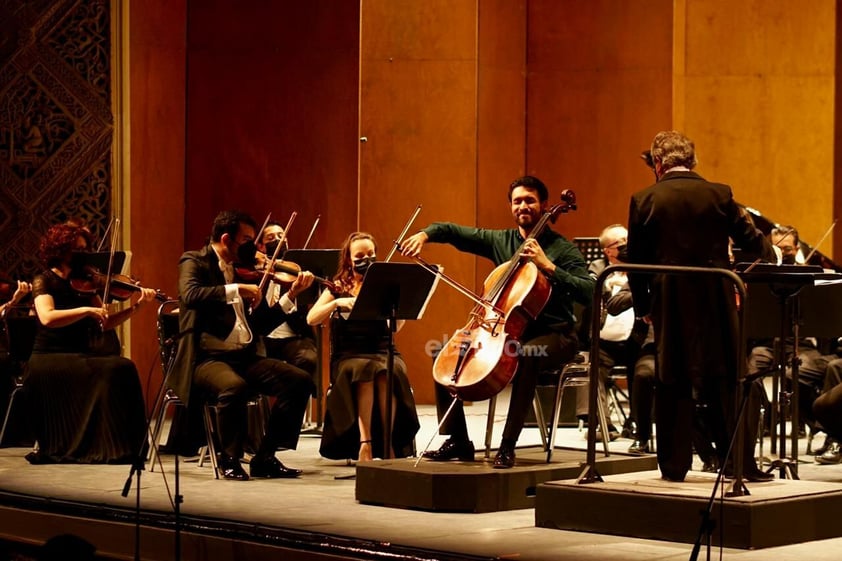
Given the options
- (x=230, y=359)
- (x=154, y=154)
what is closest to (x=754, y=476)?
(x=230, y=359)

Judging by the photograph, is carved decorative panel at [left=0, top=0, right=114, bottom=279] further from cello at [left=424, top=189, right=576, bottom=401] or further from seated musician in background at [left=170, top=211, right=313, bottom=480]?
cello at [left=424, top=189, right=576, bottom=401]

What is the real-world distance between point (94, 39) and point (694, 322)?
Result: 208 inches

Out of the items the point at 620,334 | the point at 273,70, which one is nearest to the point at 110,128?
the point at 273,70

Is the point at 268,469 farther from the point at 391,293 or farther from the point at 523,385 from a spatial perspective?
the point at 523,385

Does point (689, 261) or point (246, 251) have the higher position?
point (246, 251)

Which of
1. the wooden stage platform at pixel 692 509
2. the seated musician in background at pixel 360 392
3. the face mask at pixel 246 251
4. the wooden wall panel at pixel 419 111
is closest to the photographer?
the wooden stage platform at pixel 692 509

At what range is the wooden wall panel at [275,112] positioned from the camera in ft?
31.2

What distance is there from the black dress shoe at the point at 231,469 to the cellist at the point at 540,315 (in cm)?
95

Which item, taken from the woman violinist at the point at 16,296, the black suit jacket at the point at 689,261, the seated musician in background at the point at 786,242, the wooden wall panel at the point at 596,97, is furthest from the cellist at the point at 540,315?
the wooden wall panel at the point at 596,97

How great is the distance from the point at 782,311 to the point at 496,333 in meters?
1.13

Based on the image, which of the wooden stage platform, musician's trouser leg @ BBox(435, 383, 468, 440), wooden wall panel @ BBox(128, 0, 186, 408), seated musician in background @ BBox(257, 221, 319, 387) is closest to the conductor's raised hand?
musician's trouser leg @ BBox(435, 383, 468, 440)

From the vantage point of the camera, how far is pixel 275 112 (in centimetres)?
973

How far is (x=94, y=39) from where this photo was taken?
8844mm

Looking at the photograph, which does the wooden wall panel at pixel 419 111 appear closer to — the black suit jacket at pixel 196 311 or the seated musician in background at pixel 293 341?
the seated musician in background at pixel 293 341
